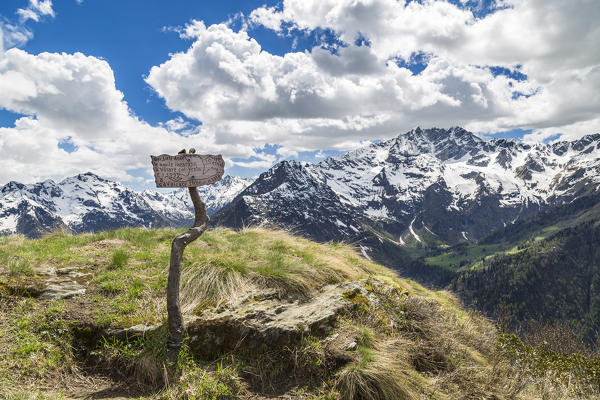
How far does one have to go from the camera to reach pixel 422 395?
605 centimetres

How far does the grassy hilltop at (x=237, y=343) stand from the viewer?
5.96m

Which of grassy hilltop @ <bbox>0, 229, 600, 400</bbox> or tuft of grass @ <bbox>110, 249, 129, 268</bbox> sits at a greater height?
tuft of grass @ <bbox>110, 249, 129, 268</bbox>

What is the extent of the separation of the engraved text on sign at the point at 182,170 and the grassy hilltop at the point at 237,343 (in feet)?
9.22

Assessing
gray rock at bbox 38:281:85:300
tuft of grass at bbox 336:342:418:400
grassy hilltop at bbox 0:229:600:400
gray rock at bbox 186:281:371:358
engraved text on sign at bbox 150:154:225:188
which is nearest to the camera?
tuft of grass at bbox 336:342:418:400

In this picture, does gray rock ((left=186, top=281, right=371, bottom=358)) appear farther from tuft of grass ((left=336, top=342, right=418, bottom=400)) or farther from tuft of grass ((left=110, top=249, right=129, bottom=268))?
tuft of grass ((left=110, top=249, right=129, bottom=268))

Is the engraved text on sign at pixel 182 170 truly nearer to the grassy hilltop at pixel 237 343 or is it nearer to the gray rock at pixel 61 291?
the grassy hilltop at pixel 237 343

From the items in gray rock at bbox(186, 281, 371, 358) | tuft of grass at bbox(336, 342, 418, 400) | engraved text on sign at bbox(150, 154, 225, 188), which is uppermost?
engraved text on sign at bbox(150, 154, 225, 188)

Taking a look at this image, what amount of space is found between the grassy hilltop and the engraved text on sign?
2811 mm

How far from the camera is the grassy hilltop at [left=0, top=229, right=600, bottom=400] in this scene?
5.96 metres

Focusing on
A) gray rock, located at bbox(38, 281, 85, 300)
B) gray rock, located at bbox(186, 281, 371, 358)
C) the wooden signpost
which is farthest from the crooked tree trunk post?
gray rock, located at bbox(38, 281, 85, 300)

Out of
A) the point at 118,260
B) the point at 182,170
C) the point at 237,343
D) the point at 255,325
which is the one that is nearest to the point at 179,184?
the point at 182,170

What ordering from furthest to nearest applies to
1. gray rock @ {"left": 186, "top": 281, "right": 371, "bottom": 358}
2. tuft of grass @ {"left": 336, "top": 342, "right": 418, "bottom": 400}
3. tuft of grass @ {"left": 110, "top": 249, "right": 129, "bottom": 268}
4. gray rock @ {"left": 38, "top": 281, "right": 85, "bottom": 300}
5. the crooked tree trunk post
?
tuft of grass @ {"left": 110, "top": 249, "right": 129, "bottom": 268}, gray rock @ {"left": 38, "top": 281, "right": 85, "bottom": 300}, gray rock @ {"left": 186, "top": 281, "right": 371, "bottom": 358}, the crooked tree trunk post, tuft of grass @ {"left": 336, "top": 342, "right": 418, "bottom": 400}

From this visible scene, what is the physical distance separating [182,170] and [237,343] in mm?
4188

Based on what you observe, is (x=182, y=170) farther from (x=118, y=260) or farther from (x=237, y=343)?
(x=118, y=260)
